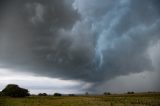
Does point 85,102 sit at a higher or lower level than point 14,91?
lower

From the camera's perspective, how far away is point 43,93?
6280 inches

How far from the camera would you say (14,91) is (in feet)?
415

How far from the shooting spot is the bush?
416 ft

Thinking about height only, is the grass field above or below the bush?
below

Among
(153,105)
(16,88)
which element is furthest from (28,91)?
(153,105)

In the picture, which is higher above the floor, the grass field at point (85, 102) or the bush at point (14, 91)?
the bush at point (14, 91)

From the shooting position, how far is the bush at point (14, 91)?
127 metres

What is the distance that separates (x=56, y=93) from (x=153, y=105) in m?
101

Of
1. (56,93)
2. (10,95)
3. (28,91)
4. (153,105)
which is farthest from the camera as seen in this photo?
(56,93)

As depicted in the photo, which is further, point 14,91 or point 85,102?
point 14,91

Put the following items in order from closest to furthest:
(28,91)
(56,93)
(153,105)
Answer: (153,105) → (28,91) → (56,93)

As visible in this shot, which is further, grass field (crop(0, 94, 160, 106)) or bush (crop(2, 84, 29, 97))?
bush (crop(2, 84, 29, 97))

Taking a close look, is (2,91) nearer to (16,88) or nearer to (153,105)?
(16,88)

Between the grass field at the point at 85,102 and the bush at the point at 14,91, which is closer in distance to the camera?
the grass field at the point at 85,102
